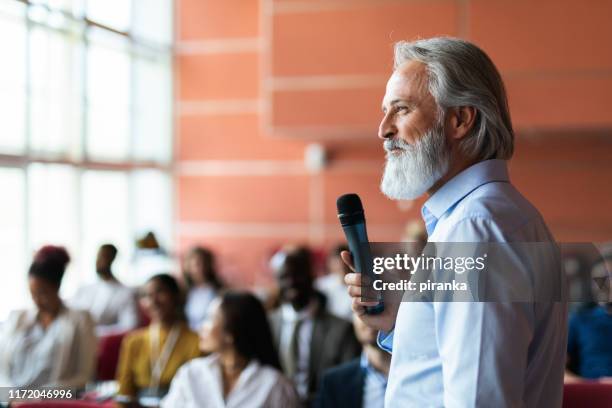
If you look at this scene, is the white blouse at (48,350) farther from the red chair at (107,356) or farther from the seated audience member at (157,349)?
the red chair at (107,356)

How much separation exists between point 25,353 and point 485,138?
11.3 ft

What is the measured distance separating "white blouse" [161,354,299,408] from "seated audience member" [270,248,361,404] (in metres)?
1.05

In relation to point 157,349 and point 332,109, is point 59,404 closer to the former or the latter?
point 157,349

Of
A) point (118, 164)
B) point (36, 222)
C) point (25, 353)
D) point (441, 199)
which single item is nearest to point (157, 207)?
point (118, 164)

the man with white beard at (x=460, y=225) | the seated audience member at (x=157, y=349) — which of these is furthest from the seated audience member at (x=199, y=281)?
the man with white beard at (x=460, y=225)

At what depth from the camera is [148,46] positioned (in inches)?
357

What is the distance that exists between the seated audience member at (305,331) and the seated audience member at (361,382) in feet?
2.97

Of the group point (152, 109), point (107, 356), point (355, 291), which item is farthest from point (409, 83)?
point (152, 109)

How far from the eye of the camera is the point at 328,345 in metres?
4.61

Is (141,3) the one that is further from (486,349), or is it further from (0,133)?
(486,349)

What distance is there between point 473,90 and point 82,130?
22.8ft

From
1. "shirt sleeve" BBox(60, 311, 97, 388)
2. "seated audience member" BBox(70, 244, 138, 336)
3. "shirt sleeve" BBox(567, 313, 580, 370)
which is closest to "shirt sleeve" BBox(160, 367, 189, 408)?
"shirt sleeve" BBox(60, 311, 97, 388)

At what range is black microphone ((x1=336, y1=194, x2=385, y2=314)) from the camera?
5.18 feet

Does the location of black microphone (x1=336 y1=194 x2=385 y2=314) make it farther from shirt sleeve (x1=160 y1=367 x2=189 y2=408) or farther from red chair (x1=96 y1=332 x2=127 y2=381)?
red chair (x1=96 y1=332 x2=127 y2=381)
